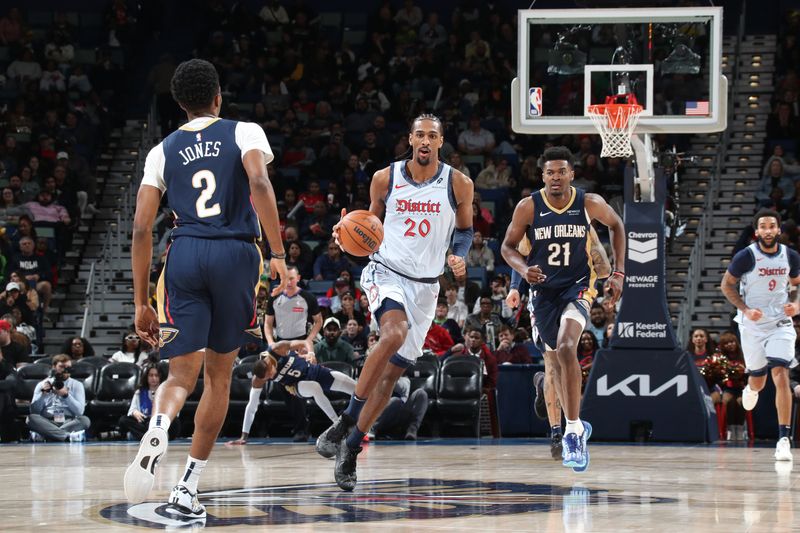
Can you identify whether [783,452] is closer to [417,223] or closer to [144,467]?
[417,223]

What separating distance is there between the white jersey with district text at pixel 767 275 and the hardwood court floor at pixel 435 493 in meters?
1.39

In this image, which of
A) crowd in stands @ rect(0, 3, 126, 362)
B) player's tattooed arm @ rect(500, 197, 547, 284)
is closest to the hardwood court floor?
player's tattooed arm @ rect(500, 197, 547, 284)

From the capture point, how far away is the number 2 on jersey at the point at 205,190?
6047 millimetres

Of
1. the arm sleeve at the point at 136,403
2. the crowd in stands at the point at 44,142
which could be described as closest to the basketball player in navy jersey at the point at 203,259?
the arm sleeve at the point at 136,403

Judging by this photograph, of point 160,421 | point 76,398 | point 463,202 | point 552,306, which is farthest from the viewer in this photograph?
point 76,398

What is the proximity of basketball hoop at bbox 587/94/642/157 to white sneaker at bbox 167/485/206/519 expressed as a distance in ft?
24.9

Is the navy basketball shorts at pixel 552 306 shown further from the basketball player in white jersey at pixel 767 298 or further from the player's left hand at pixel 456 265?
the basketball player in white jersey at pixel 767 298

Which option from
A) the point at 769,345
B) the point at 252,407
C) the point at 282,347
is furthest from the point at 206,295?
the point at 252,407

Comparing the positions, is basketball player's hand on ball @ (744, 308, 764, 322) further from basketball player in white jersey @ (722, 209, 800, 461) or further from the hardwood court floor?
the hardwood court floor

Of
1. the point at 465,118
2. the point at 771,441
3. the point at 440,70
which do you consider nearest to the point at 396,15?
the point at 440,70

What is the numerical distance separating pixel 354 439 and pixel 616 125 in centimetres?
647

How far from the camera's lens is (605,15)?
1292cm

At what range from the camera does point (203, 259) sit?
235 inches

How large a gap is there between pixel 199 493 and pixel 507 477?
7.33 ft
